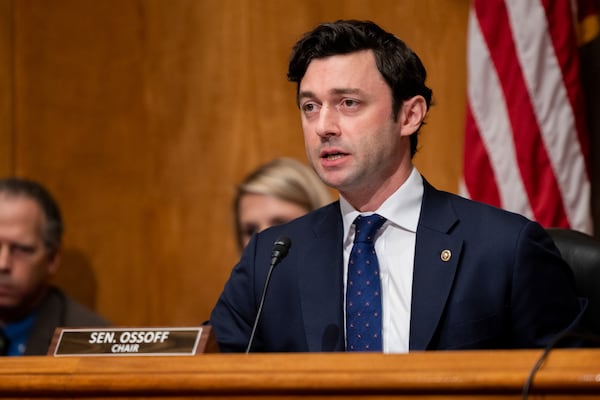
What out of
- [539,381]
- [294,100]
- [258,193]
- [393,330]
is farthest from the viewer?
[294,100]

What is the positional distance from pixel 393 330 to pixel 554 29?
4.83 ft

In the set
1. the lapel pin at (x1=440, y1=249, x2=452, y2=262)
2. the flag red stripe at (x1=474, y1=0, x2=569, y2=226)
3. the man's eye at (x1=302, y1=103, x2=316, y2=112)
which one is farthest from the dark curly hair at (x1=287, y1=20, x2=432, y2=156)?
the flag red stripe at (x1=474, y1=0, x2=569, y2=226)

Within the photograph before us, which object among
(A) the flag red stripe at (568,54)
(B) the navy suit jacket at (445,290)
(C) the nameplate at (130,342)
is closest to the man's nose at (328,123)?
(B) the navy suit jacket at (445,290)

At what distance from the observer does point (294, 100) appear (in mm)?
3930

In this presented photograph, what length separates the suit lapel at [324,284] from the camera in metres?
2.25

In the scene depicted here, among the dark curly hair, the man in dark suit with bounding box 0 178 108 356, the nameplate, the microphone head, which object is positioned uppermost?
the dark curly hair

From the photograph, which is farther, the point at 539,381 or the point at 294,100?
the point at 294,100

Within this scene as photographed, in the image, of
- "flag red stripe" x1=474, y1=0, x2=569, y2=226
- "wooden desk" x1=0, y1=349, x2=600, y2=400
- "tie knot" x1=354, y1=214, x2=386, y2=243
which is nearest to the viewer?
"wooden desk" x1=0, y1=349, x2=600, y2=400

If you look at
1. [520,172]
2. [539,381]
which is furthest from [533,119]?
[539,381]

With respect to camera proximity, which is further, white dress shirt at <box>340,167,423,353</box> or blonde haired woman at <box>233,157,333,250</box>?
blonde haired woman at <box>233,157,333,250</box>

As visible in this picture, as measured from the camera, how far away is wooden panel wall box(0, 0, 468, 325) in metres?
3.99

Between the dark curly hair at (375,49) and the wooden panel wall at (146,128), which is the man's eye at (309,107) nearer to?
the dark curly hair at (375,49)

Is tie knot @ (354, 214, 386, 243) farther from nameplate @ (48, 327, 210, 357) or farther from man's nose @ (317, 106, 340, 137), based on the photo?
nameplate @ (48, 327, 210, 357)

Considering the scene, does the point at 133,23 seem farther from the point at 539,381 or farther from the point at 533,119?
the point at 539,381
